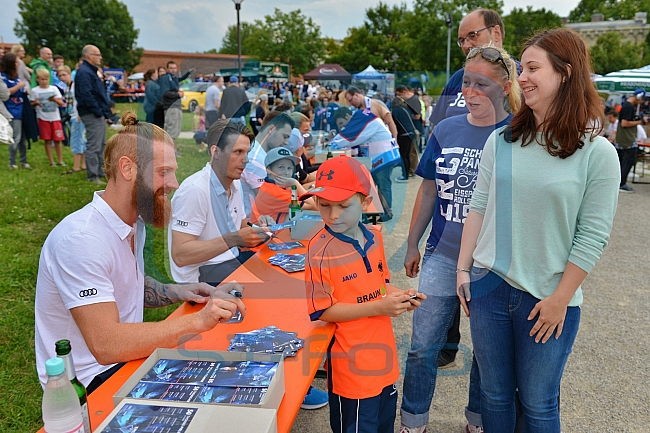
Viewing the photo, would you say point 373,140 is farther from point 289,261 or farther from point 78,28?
point 78,28

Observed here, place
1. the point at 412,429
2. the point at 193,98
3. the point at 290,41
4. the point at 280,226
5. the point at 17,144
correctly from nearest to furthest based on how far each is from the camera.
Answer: the point at 412,429
the point at 280,226
the point at 17,144
the point at 193,98
the point at 290,41

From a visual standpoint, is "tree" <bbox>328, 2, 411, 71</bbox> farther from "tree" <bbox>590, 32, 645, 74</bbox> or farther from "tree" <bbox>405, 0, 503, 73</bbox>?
"tree" <bbox>590, 32, 645, 74</bbox>

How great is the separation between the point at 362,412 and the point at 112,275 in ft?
3.41

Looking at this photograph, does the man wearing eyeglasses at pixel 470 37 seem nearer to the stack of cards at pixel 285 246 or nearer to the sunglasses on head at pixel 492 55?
the sunglasses on head at pixel 492 55

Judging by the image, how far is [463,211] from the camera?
2.17 metres

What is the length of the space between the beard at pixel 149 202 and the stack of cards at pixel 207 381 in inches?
25.1

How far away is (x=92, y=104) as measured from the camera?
667cm

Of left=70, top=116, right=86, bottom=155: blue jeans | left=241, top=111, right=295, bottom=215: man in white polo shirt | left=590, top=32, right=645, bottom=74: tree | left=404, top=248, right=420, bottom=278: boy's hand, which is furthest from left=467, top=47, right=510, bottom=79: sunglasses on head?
left=590, top=32, right=645, bottom=74: tree

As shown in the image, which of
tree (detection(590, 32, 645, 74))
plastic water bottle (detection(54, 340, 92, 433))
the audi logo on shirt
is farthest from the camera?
tree (detection(590, 32, 645, 74))

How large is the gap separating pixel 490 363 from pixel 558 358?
0.77 ft

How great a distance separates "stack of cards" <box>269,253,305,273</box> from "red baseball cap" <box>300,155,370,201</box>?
71 cm

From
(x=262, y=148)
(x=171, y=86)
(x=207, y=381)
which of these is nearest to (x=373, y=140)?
(x=262, y=148)

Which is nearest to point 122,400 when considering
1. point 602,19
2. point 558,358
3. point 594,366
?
point 558,358

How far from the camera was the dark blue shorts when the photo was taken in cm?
179
